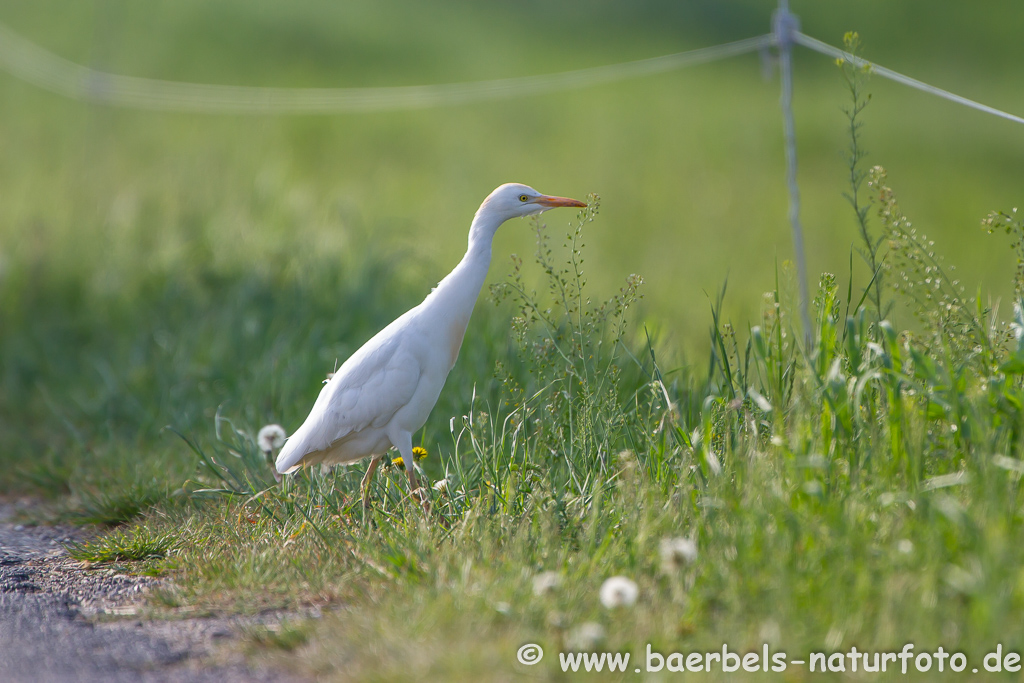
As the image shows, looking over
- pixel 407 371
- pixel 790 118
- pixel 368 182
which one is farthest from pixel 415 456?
pixel 368 182

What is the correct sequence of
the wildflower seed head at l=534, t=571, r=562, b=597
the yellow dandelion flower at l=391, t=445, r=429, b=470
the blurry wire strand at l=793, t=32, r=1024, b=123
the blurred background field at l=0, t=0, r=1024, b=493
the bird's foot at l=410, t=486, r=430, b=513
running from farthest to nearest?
the blurred background field at l=0, t=0, r=1024, b=493 < the yellow dandelion flower at l=391, t=445, r=429, b=470 < the blurry wire strand at l=793, t=32, r=1024, b=123 < the bird's foot at l=410, t=486, r=430, b=513 < the wildflower seed head at l=534, t=571, r=562, b=597

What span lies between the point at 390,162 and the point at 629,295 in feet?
39.2

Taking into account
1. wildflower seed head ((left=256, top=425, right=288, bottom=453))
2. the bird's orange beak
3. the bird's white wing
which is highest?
the bird's orange beak

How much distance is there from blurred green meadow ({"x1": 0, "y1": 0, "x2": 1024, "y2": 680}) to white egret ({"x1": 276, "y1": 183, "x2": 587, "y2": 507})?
0.26 meters

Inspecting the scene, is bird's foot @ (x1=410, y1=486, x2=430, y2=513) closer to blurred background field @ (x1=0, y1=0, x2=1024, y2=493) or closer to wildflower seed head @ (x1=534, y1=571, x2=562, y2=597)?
wildflower seed head @ (x1=534, y1=571, x2=562, y2=597)

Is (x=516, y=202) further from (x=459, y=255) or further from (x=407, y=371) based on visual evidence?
(x=459, y=255)

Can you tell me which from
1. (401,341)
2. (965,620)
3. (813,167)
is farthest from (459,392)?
(813,167)

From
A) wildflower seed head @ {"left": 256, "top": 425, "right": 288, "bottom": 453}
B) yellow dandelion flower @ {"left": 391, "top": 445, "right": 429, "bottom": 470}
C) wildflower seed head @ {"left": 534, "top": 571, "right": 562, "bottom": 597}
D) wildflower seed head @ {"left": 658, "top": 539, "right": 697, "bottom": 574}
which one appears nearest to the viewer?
wildflower seed head @ {"left": 658, "top": 539, "right": 697, "bottom": 574}

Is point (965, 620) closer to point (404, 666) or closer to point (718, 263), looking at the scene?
point (404, 666)

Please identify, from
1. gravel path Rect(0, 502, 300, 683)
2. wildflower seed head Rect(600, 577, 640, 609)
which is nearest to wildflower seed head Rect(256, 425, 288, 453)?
gravel path Rect(0, 502, 300, 683)

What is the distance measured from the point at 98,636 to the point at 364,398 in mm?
1339

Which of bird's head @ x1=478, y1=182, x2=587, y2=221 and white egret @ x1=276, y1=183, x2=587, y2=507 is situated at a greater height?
bird's head @ x1=478, y1=182, x2=587, y2=221

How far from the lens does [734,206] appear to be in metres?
14.1

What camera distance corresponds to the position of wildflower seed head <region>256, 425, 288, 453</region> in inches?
168
